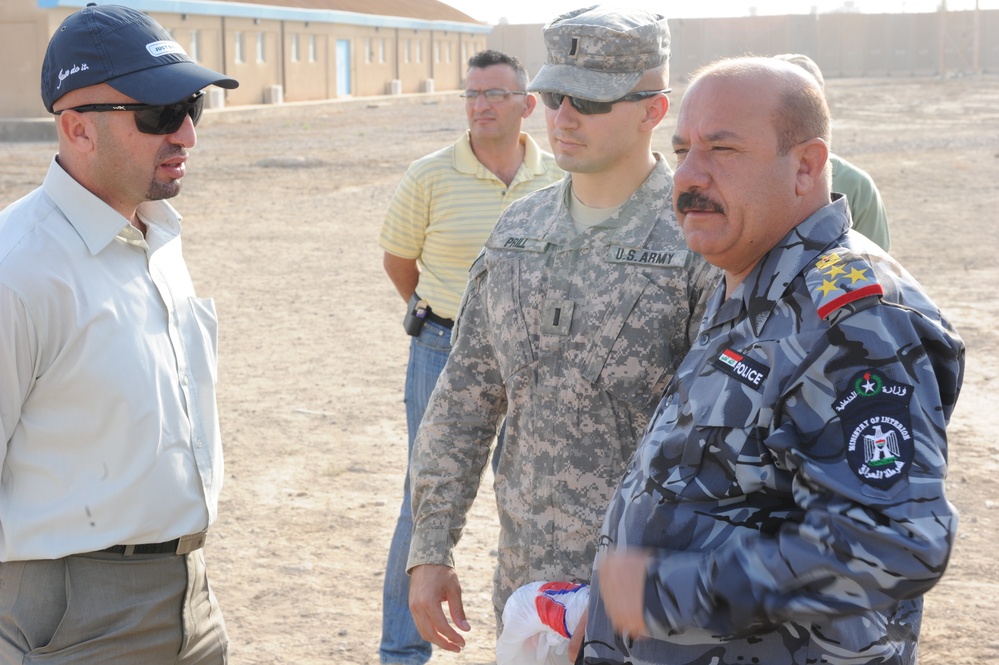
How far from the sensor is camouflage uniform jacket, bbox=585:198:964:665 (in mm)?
1543

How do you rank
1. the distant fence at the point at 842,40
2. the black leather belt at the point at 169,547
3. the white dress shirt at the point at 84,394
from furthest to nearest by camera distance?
the distant fence at the point at 842,40 < the black leather belt at the point at 169,547 < the white dress shirt at the point at 84,394

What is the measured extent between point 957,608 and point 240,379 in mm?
5057

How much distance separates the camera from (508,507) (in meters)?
2.74

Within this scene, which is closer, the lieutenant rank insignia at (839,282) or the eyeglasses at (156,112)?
the lieutenant rank insignia at (839,282)

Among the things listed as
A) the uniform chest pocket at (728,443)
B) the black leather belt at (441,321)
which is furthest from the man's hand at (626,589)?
the black leather belt at (441,321)

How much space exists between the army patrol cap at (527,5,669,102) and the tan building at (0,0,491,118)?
2749 centimetres

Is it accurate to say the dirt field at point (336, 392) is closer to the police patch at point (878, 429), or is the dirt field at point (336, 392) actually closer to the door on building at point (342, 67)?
the police patch at point (878, 429)

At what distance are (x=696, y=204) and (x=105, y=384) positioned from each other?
144cm

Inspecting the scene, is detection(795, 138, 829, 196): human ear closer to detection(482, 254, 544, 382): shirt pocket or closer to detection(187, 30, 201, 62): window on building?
detection(482, 254, 544, 382): shirt pocket

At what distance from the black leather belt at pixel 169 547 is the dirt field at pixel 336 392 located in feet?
5.62

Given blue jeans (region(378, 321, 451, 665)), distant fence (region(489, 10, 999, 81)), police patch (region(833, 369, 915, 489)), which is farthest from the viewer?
distant fence (region(489, 10, 999, 81))

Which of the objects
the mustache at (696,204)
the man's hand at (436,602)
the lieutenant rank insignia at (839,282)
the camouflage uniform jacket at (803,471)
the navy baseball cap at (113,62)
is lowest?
the man's hand at (436,602)

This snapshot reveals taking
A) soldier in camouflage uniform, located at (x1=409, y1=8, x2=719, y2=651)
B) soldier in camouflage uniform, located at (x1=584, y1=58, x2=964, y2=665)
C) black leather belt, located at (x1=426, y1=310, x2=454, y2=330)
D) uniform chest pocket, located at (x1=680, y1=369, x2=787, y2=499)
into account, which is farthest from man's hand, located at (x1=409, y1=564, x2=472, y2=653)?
black leather belt, located at (x1=426, y1=310, x2=454, y2=330)

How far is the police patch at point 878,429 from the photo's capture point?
5.05ft
